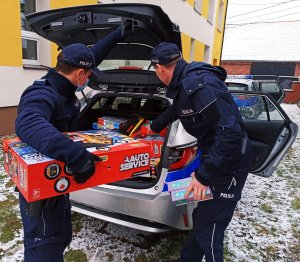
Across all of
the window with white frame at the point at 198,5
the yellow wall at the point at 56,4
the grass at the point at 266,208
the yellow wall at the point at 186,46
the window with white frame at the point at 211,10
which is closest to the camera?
the grass at the point at 266,208

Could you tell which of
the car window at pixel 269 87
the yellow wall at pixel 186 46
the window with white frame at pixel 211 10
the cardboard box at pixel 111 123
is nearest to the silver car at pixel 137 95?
the cardboard box at pixel 111 123

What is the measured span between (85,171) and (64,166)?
119mm

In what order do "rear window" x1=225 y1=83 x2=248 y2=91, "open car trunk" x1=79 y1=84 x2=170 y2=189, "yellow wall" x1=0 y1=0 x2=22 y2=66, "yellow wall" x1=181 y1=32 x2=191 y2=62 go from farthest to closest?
1. "yellow wall" x1=181 y1=32 x2=191 y2=62
2. "rear window" x1=225 y1=83 x2=248 y2=91
3. "yellow wall" x1=0 y1=0 x2=22 y2=66
4. "open car trunk" x1=79 y1=84 x2=170 y2=189

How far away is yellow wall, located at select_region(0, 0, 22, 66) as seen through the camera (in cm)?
495

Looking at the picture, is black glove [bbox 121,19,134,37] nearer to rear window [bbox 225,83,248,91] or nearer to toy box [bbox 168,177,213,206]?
toy box [bbox 168,177,213,206]

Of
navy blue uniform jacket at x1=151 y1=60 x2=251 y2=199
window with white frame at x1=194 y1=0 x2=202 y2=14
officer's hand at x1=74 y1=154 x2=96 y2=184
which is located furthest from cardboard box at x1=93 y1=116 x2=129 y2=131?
window with white frame at x1=194 y1=0 x2=202 y2=14

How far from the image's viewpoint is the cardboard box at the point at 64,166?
4.37 ft

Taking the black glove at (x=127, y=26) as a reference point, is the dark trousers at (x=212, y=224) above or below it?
below

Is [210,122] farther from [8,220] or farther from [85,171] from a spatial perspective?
[8,220]

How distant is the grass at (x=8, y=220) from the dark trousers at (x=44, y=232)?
108 cm

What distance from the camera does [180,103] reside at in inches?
73.5

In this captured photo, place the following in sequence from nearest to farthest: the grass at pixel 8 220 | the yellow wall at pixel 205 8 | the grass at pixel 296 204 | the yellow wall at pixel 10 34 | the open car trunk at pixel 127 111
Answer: the grass at pixel 8 220
the open car trunk at pixel 127 111
the grass at pixel 296 204
the yellow wall at pixel 10 34
the yellow wall at pixel 205 8

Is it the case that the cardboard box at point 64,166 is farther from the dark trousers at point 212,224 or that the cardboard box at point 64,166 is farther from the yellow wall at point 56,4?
the yellow wall at point 56,4

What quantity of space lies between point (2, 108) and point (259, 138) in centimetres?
444
